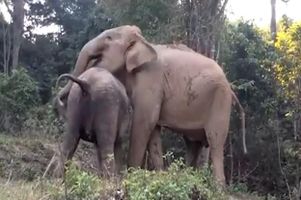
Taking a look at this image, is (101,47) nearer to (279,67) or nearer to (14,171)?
(14,171)

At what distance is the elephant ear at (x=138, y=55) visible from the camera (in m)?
8.55

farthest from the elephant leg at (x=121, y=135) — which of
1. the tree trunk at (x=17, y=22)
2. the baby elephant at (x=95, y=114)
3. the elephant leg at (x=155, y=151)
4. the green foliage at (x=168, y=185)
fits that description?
the tree trunk at (x=17, y=22)

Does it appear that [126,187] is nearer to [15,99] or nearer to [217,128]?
[217,128]

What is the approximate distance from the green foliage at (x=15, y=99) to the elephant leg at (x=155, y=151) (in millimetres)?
6254

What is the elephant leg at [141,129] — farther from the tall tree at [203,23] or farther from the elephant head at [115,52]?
the tall tree at [203,23]

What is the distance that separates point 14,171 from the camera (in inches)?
341

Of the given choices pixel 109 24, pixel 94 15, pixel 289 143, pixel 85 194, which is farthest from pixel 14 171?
pixel 94 15

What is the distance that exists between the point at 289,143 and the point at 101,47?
542cm

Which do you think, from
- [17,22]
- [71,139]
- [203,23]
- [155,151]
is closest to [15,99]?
[203,23]

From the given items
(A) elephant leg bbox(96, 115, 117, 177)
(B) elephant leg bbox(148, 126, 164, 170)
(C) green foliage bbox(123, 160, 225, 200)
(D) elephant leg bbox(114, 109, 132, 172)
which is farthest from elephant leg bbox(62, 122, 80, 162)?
(C) green foliage bbox(123, 160, 225, 200)

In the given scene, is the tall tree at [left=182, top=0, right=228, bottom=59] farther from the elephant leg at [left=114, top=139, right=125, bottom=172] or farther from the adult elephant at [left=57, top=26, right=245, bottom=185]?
the elephant leg at [left=114, top=139, right=125, bottom=172]

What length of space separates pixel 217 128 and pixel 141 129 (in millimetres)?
984

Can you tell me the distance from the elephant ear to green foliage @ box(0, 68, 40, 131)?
6.28 meters

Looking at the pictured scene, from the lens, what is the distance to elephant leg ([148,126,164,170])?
8.55m
